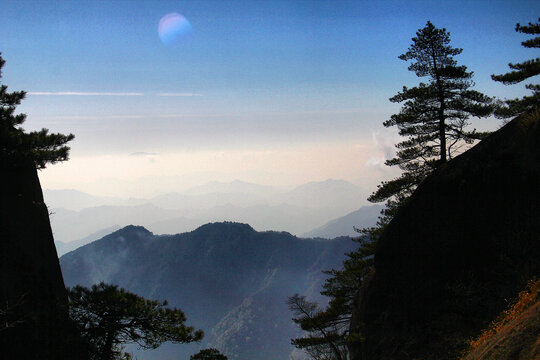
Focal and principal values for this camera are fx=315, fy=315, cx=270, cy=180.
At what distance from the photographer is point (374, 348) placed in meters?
15.0

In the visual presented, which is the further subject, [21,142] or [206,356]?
[206,356]

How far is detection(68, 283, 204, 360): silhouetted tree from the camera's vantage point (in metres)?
14.9

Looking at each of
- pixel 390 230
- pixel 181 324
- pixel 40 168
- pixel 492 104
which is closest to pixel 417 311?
pixel 390 230

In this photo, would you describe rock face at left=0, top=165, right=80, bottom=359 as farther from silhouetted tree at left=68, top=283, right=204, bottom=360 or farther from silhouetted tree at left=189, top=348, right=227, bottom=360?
silhouetted tree at left=189, top=348, right=227, bottom=360

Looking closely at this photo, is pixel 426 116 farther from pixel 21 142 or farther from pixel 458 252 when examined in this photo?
pixel 21 142

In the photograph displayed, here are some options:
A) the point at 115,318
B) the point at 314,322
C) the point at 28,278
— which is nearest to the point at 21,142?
the point at 28,278

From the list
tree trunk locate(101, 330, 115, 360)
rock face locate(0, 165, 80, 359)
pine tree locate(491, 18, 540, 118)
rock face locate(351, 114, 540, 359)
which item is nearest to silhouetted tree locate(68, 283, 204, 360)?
tree trunk locate(101, 330, 115, 360)

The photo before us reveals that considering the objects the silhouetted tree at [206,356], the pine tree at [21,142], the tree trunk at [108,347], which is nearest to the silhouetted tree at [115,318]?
the tree trunk at [108,347]

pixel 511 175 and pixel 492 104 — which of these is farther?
pixel 492 104

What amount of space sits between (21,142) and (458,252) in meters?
20.4

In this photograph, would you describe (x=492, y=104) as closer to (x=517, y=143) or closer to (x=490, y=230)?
(x=517, y=143)

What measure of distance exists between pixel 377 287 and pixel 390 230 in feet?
10.2

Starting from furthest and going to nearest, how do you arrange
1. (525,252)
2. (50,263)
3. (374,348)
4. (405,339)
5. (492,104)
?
(492,104), (50,263), (374,348), (405,339), (525,252)

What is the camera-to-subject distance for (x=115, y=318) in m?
15.2
